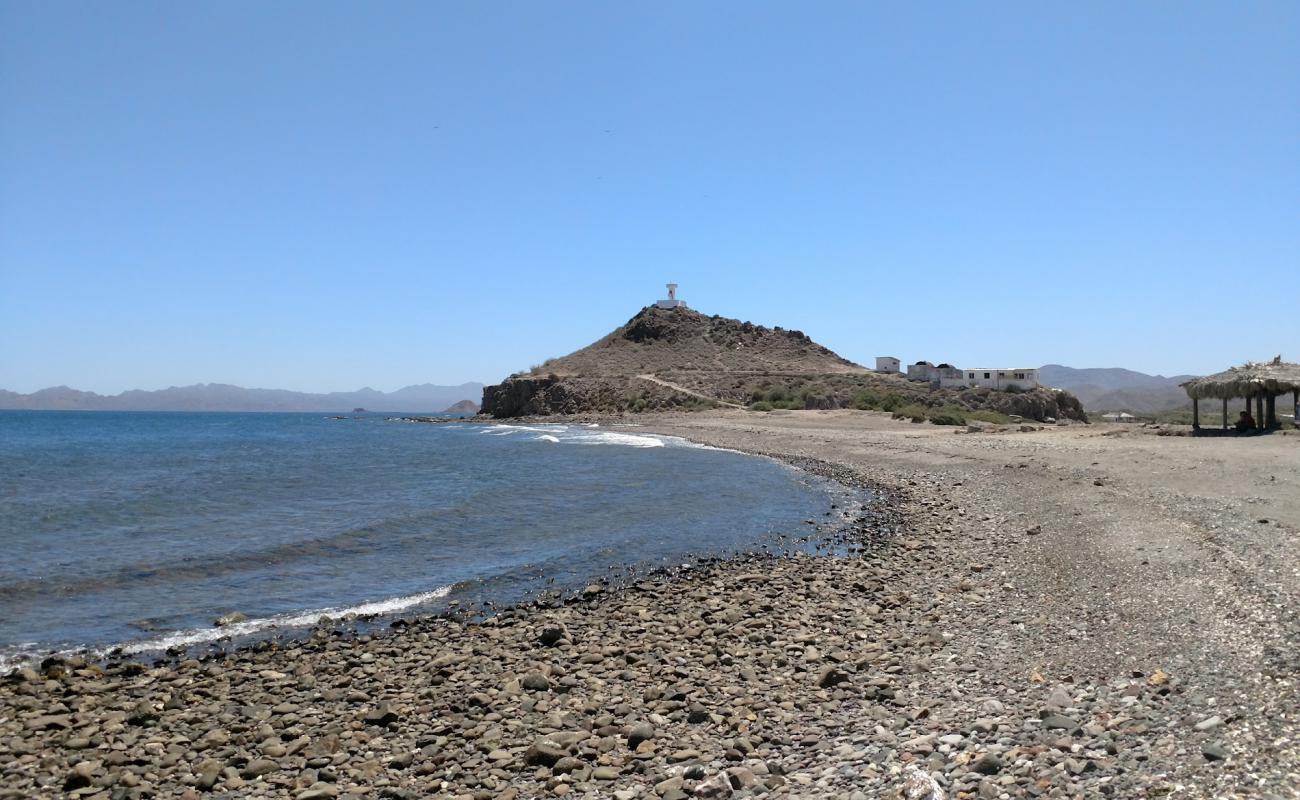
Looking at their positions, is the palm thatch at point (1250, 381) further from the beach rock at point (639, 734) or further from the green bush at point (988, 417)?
the beach rock at point (639, 734)

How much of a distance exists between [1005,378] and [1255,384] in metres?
37.5

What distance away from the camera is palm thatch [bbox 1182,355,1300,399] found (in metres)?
27.3

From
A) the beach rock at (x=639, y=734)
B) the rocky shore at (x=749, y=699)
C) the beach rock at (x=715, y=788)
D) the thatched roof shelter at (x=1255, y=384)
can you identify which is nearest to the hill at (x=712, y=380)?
the thatched roof shelter at (x=1255, y=384)

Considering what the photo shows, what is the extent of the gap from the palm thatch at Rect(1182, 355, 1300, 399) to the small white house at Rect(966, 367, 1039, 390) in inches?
1293

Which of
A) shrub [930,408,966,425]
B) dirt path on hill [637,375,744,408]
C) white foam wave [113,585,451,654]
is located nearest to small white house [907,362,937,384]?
dirt path on hill [637,375,744,408]

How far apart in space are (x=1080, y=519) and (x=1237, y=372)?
1840 cm

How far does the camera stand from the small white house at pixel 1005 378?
62644 mm

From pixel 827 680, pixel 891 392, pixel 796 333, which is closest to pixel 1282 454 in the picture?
pixel 827 680

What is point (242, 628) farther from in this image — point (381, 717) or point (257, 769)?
point (257, 769)

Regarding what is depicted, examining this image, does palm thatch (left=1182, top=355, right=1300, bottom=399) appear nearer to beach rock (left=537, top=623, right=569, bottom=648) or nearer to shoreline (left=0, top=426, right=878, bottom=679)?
shoreline (left=0, top=426, right=878, bottom=679)

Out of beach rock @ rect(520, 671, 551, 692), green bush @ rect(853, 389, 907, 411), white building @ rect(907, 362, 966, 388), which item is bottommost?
beach rock @ rect(520, 671, 551, 692)

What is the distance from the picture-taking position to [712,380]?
84312 mm

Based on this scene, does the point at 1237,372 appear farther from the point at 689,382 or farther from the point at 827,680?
the point at 689,382

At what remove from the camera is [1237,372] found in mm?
28859
